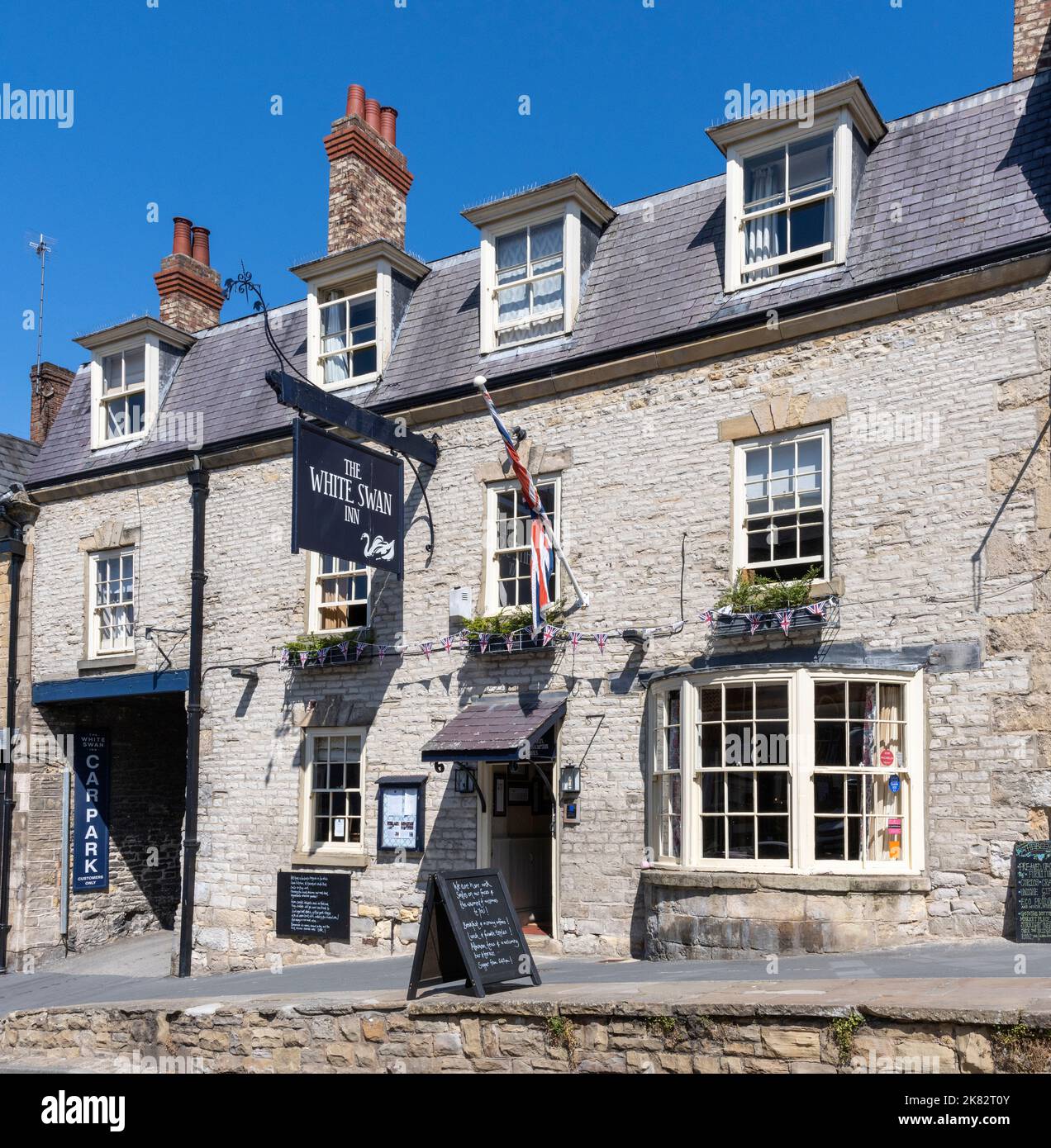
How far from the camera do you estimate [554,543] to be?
13.9 metres

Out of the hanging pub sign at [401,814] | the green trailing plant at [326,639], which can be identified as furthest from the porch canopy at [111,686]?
the hanging pub sign at [401,814]

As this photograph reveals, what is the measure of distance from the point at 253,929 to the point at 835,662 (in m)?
8.76

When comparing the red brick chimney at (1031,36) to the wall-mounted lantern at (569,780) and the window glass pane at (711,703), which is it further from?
the wall-mounted lantern at (569,780)

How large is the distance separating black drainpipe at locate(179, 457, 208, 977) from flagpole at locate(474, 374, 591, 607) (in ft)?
17.6

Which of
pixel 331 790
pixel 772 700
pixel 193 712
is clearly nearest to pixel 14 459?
pixel 193 712

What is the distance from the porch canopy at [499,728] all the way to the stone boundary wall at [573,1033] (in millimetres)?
4068

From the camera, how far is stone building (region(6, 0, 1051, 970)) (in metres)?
11.8

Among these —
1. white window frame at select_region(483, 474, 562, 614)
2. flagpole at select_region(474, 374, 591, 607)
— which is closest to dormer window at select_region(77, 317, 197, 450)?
white window frame at select_region(483, 474, 562, 614)

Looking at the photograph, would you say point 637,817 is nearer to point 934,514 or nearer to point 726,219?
point 934,514

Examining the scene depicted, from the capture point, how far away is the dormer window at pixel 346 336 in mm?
17531

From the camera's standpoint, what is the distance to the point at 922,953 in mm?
10797

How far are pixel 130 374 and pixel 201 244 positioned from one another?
9.71ft

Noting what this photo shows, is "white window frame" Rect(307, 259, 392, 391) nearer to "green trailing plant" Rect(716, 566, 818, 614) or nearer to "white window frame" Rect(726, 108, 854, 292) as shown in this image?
"white window frame" Rect(726, 108, 854, 292)
